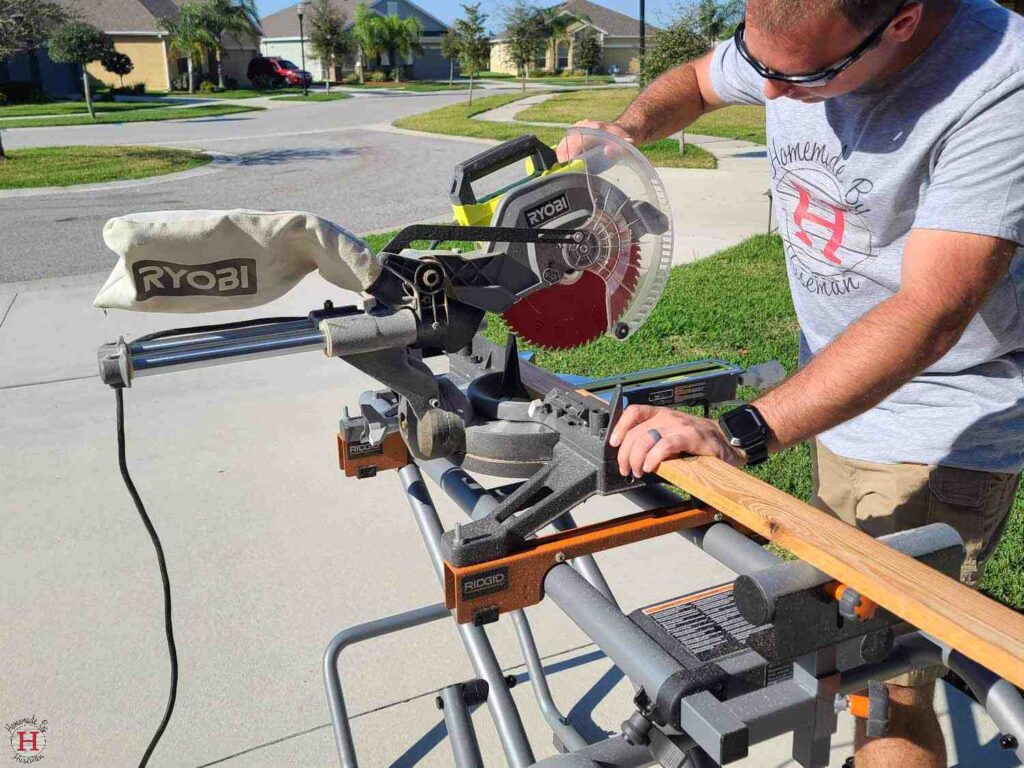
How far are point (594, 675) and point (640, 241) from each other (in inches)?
60.7

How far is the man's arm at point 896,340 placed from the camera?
5.11 ft

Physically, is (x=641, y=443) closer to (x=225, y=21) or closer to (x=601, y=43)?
(x=225, y=21)

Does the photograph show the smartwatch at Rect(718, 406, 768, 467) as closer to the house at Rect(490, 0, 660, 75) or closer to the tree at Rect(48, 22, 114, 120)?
the tree at Rect(48, 22, 114, 120)

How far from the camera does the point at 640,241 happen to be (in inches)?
78.0

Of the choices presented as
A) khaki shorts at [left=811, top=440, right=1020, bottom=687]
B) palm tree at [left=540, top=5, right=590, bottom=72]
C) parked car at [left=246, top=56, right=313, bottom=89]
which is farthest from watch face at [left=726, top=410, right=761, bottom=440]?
parked car at [left=246, top=56, right=313, bottom=89]

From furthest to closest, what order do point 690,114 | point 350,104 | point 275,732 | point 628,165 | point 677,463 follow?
A: point 350,104 → point 275,732 → point 690,114 → point 628,165 → point 677,463

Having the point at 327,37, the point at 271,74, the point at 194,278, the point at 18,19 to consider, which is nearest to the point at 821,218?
the point at 194,278

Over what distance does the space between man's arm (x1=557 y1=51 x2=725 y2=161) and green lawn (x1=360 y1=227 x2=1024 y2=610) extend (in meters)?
1.88

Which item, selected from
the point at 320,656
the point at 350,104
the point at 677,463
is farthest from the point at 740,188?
the point at 350,104

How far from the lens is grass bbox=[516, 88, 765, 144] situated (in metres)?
19.2

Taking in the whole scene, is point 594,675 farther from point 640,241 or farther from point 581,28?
point 581,28

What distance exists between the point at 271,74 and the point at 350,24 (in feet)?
50.2

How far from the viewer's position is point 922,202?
1.77m

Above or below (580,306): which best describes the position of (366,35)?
above
